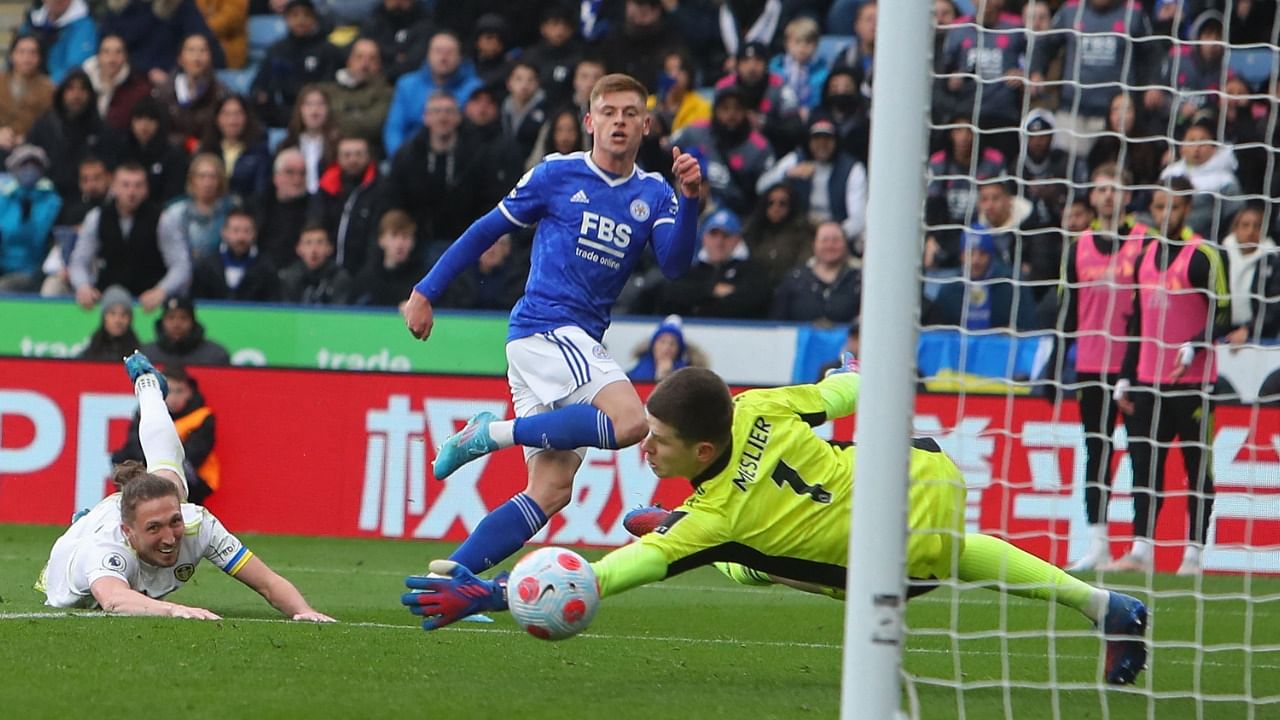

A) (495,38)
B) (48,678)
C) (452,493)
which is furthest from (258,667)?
(495,38)

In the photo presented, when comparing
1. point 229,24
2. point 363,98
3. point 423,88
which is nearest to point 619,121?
point 423,88

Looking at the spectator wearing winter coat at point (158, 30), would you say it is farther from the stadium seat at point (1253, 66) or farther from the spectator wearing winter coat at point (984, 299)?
the stadium seat at point (1253, 66)

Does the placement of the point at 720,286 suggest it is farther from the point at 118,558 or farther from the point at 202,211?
the point at 118,558

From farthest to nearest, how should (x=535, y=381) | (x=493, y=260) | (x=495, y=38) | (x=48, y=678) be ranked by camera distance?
(x=495, y=38), (x=493, y=260), (x=535, y=381), (x=48, y=678)

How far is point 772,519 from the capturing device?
220 inches

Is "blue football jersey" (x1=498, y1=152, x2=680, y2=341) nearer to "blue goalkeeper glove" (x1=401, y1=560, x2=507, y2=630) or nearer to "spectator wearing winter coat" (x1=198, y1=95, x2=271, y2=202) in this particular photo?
"blue goalkeeper glove" (x1=401, y1=560, x2=507, y2=630)

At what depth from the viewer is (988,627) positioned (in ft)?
26.4

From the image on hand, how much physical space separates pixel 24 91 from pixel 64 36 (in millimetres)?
1128

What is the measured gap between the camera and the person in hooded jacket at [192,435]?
38.7 feet

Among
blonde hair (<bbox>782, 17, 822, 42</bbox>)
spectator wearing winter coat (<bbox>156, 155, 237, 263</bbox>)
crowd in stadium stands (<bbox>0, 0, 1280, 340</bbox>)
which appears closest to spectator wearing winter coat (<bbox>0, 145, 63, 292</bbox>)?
crowd in stadium stands (<bbox>0, 0, 1280, 340</bbox>)

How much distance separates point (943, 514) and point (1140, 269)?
18.9 feet

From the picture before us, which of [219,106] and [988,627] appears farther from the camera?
[219,106]

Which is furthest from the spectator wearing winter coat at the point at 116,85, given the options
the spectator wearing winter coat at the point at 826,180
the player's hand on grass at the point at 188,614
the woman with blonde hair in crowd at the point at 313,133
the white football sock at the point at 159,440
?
the player's hand on grass at the point at 188,614

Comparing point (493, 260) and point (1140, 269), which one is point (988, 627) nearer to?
point (1140, 269)
